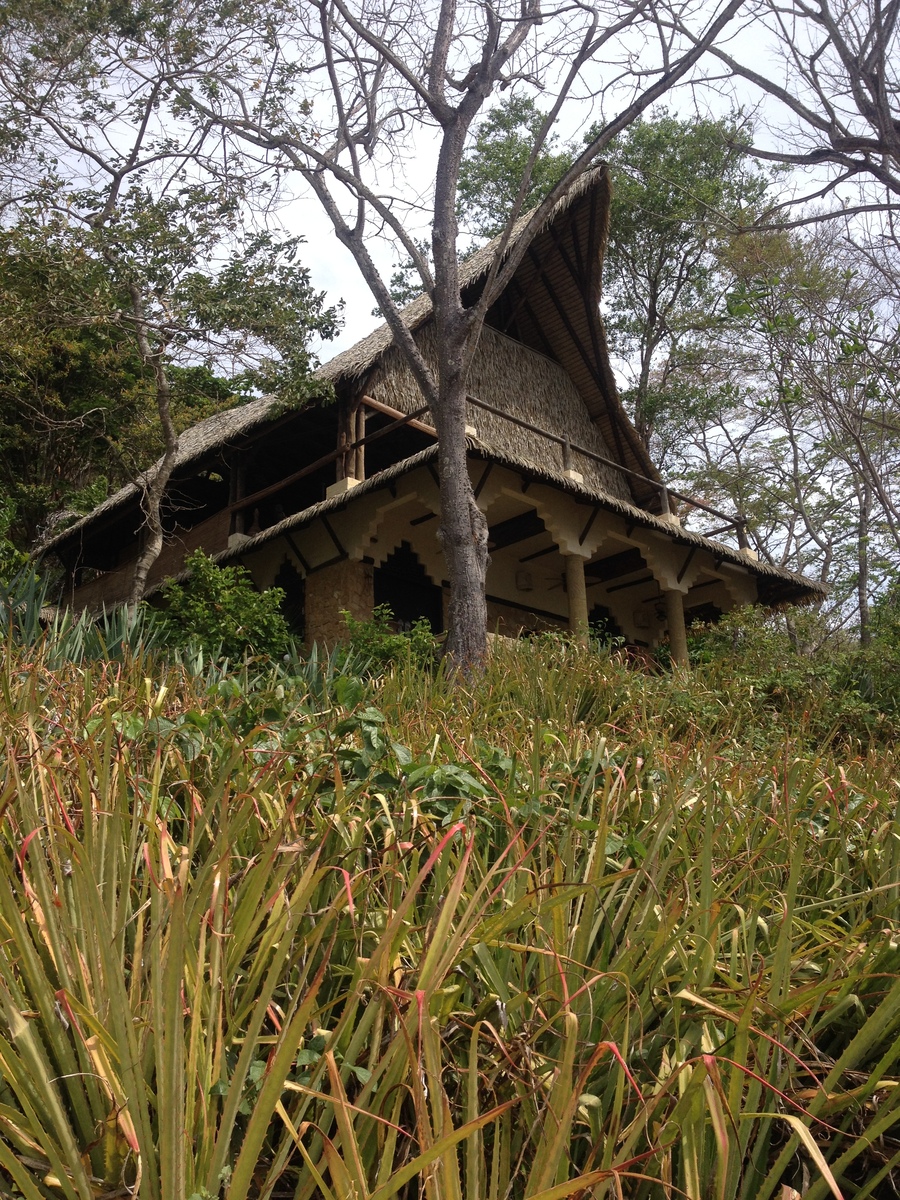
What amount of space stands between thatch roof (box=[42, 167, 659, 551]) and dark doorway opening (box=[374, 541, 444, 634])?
2.44 m

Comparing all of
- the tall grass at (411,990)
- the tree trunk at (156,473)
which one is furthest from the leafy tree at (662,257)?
the tall grass at (411,990)

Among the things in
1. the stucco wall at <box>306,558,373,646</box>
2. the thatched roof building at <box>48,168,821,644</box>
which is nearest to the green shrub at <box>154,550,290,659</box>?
the thatched roof building at <box>48,168,821,644</box>

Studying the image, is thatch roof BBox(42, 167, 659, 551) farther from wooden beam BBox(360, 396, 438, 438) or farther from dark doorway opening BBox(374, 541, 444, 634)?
dark doorway opening BBox(374, 541, 444, 634)

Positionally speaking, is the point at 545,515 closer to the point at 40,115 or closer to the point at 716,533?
the point at 716,533

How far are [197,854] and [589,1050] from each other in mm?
1166

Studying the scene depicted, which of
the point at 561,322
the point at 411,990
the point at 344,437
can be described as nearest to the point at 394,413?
the point at 344,437

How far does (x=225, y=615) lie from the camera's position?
8492 mm

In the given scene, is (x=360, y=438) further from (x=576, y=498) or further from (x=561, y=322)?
(x=561, y=322)

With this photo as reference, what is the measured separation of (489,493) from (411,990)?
9.48 metres

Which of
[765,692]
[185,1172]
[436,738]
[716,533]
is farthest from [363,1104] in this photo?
[716,533]

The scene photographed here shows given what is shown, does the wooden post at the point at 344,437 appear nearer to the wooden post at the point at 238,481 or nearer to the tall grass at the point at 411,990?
the wooden post at the point at 238,481

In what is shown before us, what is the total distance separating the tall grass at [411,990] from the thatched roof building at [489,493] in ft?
24.7

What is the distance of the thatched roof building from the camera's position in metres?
11.5

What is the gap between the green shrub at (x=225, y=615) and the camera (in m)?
8.20
